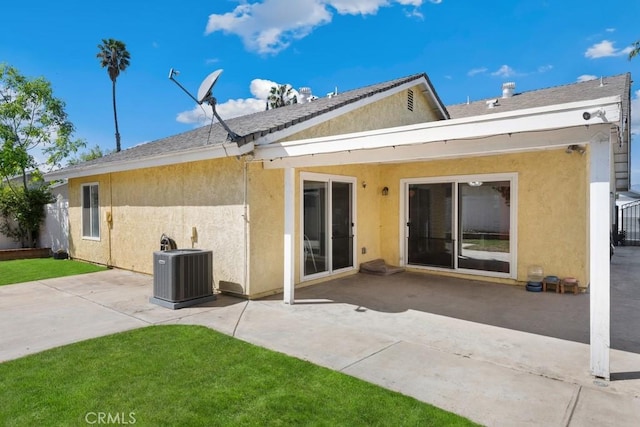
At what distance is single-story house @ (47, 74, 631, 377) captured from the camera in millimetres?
6340

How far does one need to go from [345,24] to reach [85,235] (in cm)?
1414

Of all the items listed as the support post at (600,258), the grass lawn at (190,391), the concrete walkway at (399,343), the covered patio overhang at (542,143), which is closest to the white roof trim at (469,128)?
the covered patio overhang at (542,143)

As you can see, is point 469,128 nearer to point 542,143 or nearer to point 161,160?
point 542,143

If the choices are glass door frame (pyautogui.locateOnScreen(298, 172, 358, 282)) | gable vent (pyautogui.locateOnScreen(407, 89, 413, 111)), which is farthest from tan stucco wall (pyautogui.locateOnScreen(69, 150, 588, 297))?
gable vent (pyautogui.locateOnScreen(407, 89, 413, 111))

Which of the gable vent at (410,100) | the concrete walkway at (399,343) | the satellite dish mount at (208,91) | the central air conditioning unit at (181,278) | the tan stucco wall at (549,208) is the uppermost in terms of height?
the gable vent at (410,100)

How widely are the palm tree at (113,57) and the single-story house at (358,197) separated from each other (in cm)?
2416

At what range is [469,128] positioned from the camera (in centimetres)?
494

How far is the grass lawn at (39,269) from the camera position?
10438 mm

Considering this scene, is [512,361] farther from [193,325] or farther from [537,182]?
[537,182]

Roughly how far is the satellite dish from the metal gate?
66.1 ft

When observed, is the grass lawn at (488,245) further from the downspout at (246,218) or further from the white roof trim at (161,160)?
the white roof trim at (161,160)

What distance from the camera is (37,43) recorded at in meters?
16.3

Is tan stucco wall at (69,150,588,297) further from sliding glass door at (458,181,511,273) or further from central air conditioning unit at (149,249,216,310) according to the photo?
central air conditioning unit at (149,249,216,310)

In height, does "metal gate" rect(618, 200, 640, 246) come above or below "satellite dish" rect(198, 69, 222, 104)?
below
